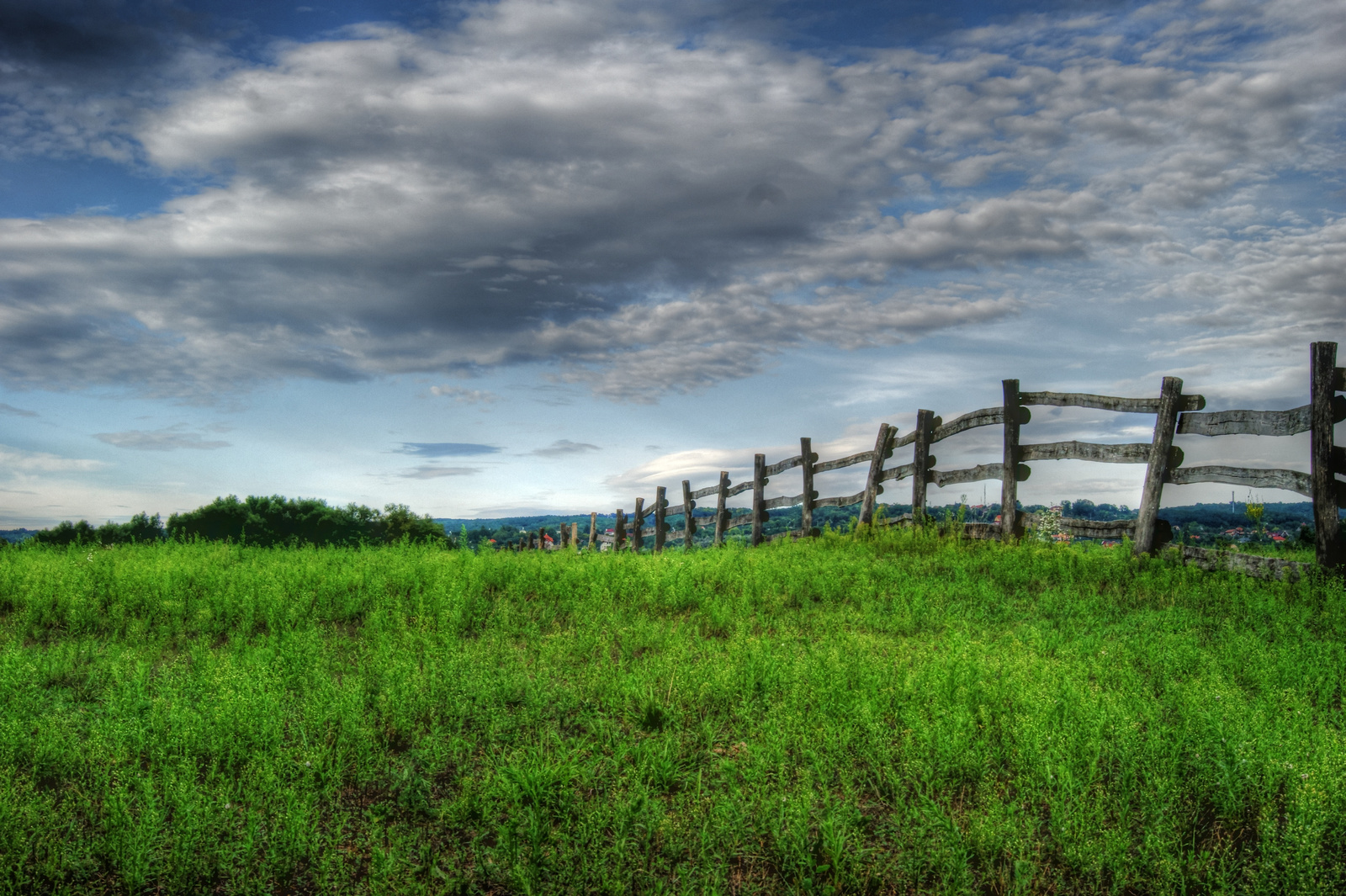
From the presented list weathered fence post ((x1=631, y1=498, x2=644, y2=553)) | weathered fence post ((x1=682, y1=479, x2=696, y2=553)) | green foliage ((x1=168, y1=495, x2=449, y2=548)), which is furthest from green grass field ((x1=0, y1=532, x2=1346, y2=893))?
weathered fence post ((x1=631, y1=498, x2=644, y2=553))

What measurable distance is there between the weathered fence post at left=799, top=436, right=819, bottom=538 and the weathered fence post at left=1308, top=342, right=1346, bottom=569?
1002cm

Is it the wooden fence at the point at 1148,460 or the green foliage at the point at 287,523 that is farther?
the green foliage at the point at 287,523

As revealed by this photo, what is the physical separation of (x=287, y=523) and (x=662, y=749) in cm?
1934

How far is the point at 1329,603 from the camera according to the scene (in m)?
8.59

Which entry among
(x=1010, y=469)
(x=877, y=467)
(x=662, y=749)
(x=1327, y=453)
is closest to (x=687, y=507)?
(x=877, y=467)

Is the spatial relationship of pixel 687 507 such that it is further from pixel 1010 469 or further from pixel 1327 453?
pixel 1327 453

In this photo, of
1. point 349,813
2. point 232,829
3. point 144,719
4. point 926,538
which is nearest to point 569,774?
point 349,813

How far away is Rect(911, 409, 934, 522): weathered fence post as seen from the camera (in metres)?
15.4

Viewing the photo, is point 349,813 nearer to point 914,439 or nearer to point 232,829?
point 232,829

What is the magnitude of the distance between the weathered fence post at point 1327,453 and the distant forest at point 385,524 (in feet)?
1.16

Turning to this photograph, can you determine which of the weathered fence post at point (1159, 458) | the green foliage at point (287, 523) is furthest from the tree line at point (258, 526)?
the weathered fence post at point (1159, 458)

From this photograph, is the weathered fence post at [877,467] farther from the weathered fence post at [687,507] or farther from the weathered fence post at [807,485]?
the weathered fence post at [687,507]

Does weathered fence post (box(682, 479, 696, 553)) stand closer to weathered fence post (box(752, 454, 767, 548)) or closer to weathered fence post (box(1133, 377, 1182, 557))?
weathered fence post (box(752, 454, 767, 548))

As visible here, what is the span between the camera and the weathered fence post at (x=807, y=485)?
18.6m
